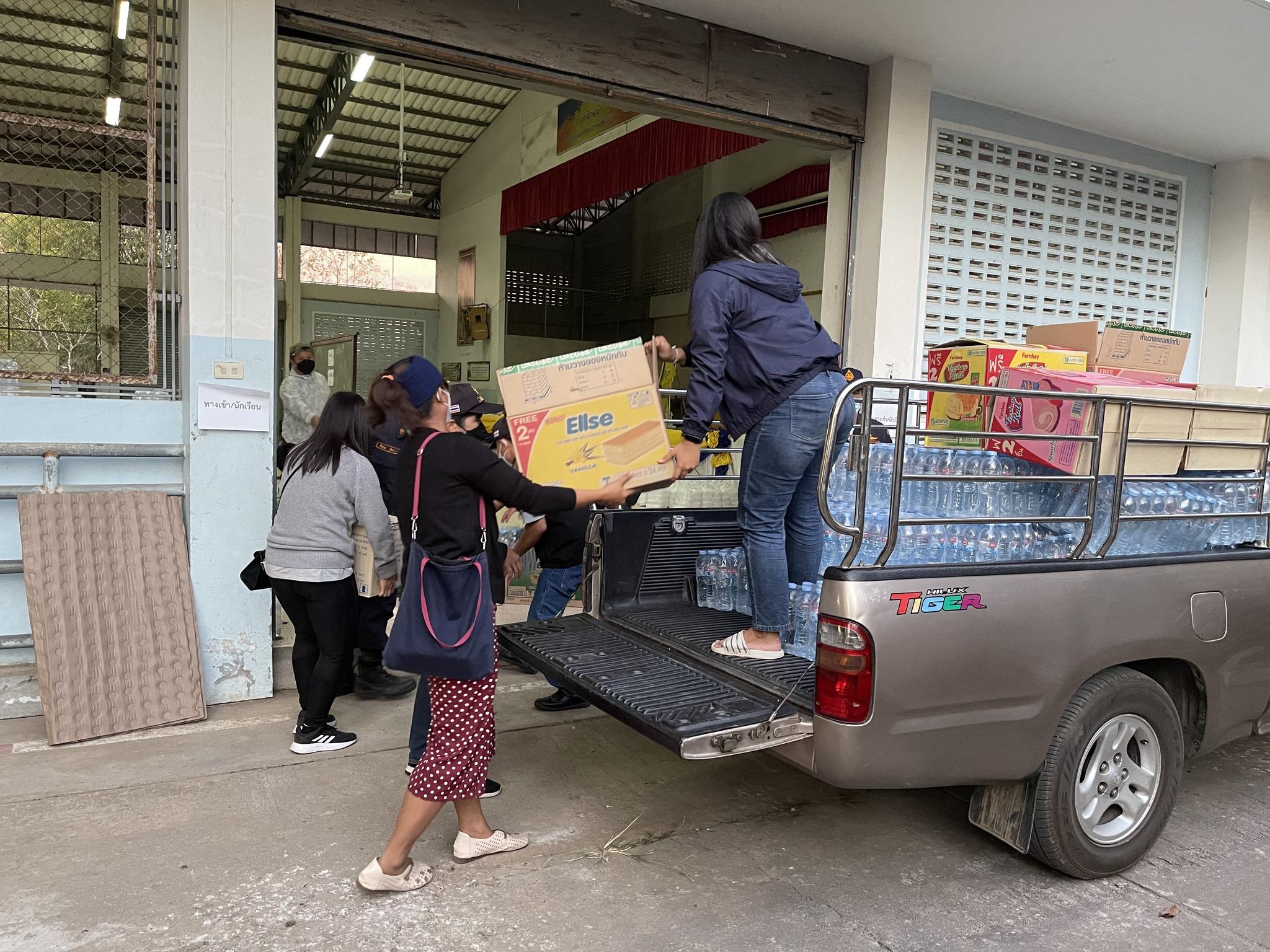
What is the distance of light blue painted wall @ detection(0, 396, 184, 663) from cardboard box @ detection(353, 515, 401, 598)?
4.09 ft

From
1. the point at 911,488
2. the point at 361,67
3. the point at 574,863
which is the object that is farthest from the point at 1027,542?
the point at 361,67

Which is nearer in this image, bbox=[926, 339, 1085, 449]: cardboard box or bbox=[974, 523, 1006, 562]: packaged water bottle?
bbox=[974, 523, 1006, 562]: packaged water bottle

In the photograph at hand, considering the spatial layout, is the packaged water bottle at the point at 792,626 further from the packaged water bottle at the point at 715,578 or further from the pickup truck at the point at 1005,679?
the packaged water bottle at the point at 715,578

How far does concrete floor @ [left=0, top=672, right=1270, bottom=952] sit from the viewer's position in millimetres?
2637

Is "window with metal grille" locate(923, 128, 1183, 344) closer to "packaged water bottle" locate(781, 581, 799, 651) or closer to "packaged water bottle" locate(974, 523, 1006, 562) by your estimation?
"packaged water bottle" locate(974, 523, 1006, 562)

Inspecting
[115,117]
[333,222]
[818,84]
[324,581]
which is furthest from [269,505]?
[333,222]

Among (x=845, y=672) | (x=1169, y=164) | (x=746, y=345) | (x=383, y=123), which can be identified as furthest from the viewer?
(x=383, y=123)

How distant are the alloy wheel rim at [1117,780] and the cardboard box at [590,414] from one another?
1659mm

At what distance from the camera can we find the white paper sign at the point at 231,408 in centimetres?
440

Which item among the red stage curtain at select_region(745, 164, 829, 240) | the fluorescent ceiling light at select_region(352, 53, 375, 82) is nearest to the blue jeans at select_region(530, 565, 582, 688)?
the red stage curtain at select_region(745, 164, 829, 240)

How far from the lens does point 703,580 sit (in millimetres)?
4105

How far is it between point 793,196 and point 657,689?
7417 mm

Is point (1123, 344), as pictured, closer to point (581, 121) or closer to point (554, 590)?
point (554, 590)

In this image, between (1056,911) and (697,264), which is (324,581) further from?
(1056,911)
